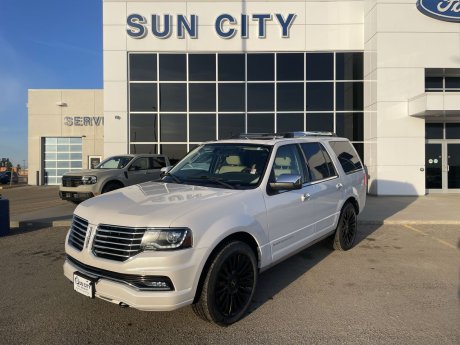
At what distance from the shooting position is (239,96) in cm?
1622

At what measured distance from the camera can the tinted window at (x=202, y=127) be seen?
16203 mm

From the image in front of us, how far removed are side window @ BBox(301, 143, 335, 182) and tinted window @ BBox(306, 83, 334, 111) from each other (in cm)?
1092

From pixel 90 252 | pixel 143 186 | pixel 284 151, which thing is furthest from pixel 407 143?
pixel 90 252

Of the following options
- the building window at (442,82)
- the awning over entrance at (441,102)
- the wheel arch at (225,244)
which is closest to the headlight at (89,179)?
the wheel arch at (225,244)

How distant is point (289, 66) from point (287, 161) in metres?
12.5

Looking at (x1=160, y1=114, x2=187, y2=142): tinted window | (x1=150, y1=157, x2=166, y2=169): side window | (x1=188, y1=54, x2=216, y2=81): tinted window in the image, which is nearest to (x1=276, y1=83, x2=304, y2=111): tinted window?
(x1=188, y1=54, x2=216, y2=81): tinted window

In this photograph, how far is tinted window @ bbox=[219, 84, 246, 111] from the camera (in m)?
16.2

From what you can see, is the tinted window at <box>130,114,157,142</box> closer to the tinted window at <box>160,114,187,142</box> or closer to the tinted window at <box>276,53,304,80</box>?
the tinted window at <box>160,114,187,142</box>

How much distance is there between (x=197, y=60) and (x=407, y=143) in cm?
960

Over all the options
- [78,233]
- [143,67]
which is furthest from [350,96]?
[78,233]

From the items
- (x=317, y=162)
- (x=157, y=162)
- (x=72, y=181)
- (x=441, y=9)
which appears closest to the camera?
(x=317, y=162)

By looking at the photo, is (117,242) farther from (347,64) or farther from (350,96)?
(347,64)

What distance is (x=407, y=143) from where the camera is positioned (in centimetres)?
1485

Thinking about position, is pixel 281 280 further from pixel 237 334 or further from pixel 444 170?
pixel 444 170
